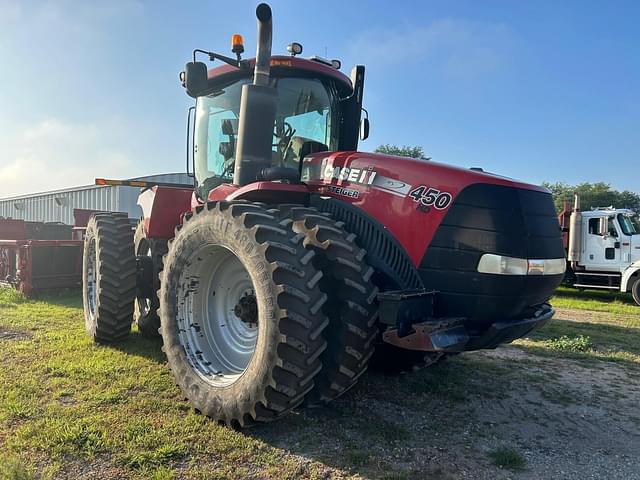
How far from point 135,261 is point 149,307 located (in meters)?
0.57

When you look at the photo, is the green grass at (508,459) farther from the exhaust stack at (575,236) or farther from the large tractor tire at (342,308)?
the exhaust stack at (575,236)

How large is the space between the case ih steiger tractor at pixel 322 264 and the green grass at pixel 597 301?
9.21 metres

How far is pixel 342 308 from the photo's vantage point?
3127mm

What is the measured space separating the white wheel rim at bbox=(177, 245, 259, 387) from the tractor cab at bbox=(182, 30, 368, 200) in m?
0.69

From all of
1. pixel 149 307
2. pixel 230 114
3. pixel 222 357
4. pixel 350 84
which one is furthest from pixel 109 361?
pixel 350 84

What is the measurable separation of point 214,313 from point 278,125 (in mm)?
1729

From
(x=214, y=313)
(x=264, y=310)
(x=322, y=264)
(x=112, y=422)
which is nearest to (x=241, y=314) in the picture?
(x=214, y=313)

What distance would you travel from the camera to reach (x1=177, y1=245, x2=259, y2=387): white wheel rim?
3754mm

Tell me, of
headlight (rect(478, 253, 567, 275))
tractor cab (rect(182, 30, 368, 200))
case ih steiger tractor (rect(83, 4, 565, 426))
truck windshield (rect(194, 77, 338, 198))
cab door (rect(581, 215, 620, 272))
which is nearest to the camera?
case ih steiger tractor (rect(83, 4, 565, 426))

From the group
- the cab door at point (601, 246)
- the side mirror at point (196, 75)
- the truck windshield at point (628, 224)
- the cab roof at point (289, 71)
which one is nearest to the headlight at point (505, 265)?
the cab roof at point (289, 71)

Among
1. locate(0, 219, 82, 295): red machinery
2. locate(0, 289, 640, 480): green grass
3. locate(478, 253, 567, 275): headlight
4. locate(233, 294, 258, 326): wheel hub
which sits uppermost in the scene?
locate(478, 253, 567, 275): headlight

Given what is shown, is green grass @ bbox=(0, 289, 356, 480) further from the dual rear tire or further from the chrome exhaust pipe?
the chrome exhaust pipe

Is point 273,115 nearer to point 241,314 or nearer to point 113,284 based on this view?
point 241,314

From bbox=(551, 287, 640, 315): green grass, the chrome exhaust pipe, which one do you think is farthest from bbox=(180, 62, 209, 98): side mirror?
bbox=(551, 287, 640, 315): green grass
